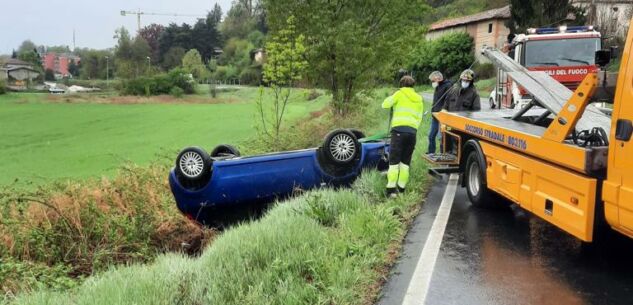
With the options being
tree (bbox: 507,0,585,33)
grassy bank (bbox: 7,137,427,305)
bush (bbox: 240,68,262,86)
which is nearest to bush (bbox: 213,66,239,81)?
bush (bbox: 240,68,262,86)

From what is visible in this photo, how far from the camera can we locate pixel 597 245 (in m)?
5.52

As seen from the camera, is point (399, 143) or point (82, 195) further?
point (82, 195)

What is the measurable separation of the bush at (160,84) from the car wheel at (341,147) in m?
76.8

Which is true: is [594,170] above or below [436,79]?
below

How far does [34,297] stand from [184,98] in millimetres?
75776

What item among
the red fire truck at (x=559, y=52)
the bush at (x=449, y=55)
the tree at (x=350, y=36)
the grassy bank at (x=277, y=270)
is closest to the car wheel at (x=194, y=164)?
the grassy bank at (x=277, y=270)

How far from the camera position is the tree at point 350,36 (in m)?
A: 16.3

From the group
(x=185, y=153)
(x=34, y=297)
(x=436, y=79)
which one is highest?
(x=436, y=79)

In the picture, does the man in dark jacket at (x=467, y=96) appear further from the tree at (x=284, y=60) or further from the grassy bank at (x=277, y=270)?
the tree at (x=284, y=60)

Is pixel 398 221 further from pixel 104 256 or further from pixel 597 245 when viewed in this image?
pixel 104 256

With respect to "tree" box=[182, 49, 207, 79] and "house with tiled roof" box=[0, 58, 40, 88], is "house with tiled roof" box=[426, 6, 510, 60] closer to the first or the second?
"tree" box=[182, 49, 207, 79]

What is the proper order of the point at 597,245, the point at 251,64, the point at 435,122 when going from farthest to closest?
the point at 251,64 → the point at 435,122 → the point at 597,245

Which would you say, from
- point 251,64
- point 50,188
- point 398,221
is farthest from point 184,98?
point 398,221

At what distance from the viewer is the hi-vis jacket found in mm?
7867
